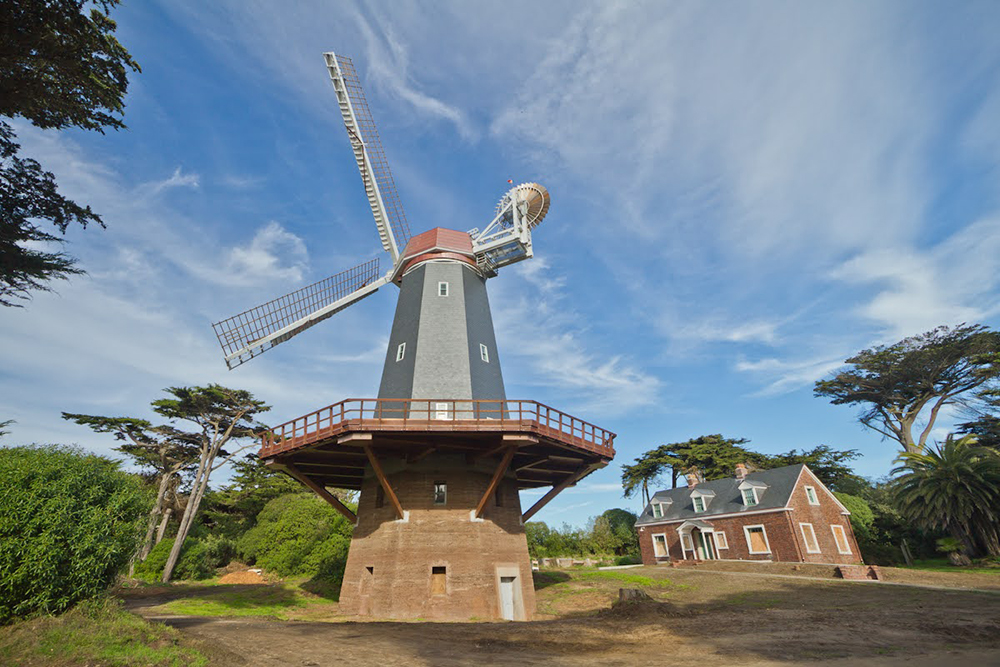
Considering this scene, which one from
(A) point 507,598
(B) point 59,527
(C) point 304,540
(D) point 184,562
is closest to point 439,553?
(A) point 507,598

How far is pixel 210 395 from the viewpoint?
1372 inches

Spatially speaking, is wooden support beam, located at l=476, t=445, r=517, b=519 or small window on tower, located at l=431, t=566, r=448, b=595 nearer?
wooden support beam, located at l=476, t=445, r=517, b=519

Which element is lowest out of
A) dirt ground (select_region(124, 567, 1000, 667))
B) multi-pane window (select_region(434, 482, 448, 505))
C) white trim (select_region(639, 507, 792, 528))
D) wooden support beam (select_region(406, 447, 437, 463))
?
dirt ground (select_region(124, 567, 1000, 667))

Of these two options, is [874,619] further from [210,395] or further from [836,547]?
A: [210,395]

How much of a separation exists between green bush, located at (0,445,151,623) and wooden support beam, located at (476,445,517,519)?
30.6 ft

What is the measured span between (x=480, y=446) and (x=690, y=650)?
351 inches

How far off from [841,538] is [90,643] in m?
38.3

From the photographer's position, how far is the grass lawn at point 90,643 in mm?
7543

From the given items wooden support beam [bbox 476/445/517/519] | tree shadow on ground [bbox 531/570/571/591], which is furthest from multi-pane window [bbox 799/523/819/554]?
wooden support beam [bbox 476/445/517/519]

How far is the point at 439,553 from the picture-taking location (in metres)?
16.7

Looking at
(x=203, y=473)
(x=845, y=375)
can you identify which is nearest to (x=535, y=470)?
(x=203, y=473)

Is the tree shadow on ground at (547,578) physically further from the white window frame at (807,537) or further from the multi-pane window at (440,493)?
the white window frame at (807,537)

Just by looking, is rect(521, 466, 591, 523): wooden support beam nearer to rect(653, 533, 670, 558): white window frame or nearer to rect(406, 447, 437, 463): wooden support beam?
rect(406, 447, 437, 463): wooden support beam

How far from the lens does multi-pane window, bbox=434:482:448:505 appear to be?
17594 mm
